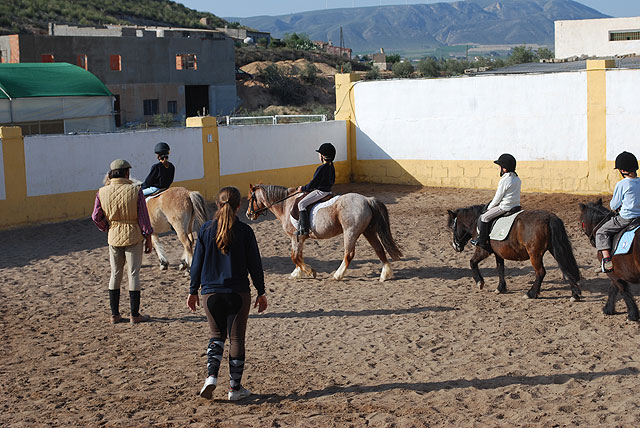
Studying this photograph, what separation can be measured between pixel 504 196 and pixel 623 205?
1.70m

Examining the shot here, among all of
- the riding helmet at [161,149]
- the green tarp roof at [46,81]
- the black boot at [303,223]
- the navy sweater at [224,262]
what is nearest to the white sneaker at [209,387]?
the navy sweater at [224,262]

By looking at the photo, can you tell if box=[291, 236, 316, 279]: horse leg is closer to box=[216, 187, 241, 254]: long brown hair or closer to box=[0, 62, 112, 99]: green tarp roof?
box=[216, 187, 241, 254]: long brown hair

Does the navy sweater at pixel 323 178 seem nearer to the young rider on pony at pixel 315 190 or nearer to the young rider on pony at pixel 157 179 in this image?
the young rider on pony at pixel 315 190

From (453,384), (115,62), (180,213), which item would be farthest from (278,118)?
(453,384)

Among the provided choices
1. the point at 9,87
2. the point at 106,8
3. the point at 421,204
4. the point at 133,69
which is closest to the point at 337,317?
the point at 421,204

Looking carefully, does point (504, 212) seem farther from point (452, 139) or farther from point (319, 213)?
point (452, 139)

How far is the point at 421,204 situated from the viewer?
18.0 m

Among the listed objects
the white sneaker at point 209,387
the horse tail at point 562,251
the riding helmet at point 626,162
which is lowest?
the white sneaker at point 209,387

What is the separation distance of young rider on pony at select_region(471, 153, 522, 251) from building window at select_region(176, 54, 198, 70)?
42.5 m

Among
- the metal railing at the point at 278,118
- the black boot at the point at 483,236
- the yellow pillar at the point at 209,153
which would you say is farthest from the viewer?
the metal railing at the point at 278,118

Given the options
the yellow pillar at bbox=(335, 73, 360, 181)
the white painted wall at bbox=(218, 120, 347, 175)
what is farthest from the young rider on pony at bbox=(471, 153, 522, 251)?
the yellow pillar at bbox=(335, 73, 360, 181)

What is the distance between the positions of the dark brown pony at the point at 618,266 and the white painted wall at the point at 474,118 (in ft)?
33.2

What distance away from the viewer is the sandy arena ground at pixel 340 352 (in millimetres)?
6113

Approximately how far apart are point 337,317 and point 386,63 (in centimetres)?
7617
